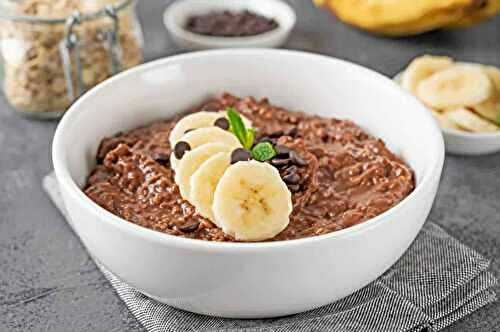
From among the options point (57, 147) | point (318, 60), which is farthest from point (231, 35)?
→ point (57, 147)

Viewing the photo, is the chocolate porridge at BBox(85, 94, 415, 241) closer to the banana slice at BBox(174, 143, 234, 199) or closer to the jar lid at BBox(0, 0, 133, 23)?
the banana slice at BBox(174, 143, 234, 199)

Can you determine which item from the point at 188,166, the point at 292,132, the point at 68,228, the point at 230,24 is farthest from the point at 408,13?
the point at 68,228

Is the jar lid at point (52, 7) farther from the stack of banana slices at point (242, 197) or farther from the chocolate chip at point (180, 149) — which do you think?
the stack of banana slices at point (242, 197)

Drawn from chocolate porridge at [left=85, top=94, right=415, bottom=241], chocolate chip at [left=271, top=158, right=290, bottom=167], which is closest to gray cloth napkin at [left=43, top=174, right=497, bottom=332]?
chocolate porridge at [left=85, top=94, right=415, bottom=241]

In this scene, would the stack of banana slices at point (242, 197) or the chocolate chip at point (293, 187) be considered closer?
the stack of banana slices at point (242, 197)

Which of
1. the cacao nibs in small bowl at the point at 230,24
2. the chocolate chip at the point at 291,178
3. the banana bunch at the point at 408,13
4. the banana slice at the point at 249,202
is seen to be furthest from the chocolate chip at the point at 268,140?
the banana bunch at the point at 408,13

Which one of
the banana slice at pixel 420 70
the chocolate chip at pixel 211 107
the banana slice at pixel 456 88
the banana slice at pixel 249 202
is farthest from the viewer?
the banana slice at pixel 420 70

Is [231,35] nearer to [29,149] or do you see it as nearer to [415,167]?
[29,149]
